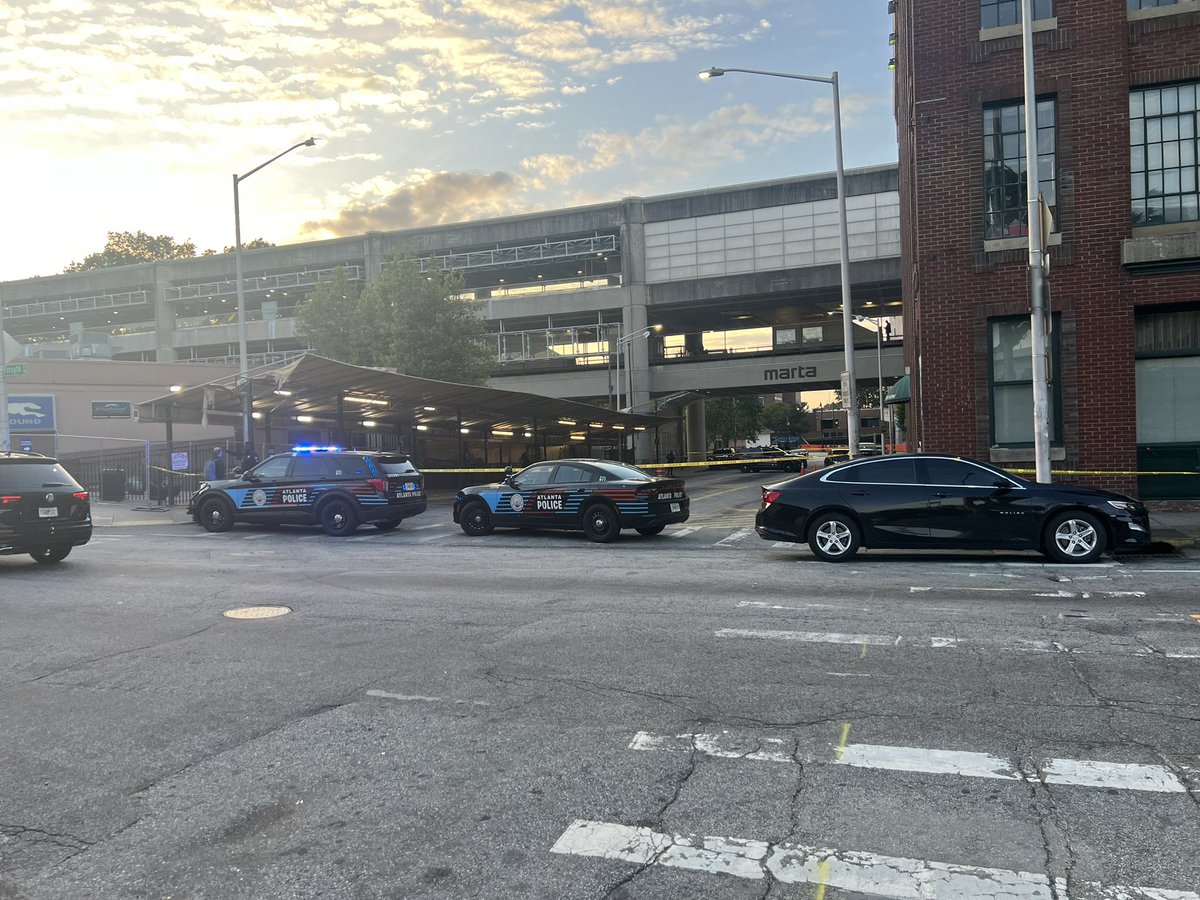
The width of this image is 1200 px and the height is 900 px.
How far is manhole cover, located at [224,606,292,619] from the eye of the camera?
340 inches

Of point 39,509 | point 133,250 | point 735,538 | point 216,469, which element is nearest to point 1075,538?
point 735,538

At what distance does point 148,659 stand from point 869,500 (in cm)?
885

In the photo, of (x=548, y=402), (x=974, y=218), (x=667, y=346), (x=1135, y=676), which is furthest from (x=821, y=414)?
(x=1135, y=676)

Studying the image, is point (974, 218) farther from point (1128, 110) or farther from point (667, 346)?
point (667, 346)

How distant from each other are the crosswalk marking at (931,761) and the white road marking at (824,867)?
922 millimetres

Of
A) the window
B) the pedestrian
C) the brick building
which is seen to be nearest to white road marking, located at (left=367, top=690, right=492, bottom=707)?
the brick building

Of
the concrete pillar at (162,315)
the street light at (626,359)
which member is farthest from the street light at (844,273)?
the concrete pillar at (162,315)

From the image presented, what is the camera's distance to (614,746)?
4688 mm

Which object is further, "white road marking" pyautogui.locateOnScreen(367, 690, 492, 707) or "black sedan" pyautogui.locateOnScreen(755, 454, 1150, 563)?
"black sedan" pyautogui.locateOnScreen(755, 454, 1150, 563)

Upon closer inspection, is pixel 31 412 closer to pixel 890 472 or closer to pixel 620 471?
pixel 620 471

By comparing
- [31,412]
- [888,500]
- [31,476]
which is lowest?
[888,500]

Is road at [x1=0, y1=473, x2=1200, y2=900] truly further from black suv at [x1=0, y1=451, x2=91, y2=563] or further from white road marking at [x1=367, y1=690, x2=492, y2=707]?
black suv at [x1=0, y1=451, x2=91, y2=563]

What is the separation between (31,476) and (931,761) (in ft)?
42.7

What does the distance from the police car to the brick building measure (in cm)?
657
